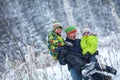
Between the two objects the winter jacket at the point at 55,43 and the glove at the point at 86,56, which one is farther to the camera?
the winter jacket at the point at 55,43

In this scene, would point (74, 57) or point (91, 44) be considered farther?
point (74, 57)

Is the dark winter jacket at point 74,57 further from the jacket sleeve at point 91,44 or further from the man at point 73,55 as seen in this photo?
the jacket sleeve at point 91,44

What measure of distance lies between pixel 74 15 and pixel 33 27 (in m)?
1.71

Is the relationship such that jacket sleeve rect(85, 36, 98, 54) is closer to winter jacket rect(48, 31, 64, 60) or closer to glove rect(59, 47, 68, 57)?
glove rect(59, 47, 68, 57)

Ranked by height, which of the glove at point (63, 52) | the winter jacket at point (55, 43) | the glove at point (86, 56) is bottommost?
the glove at point (86, 56)

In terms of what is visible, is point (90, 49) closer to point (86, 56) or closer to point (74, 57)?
point (86, 56)

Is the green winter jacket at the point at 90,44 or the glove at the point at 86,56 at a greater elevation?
the green winter jacket at the point at 90,44

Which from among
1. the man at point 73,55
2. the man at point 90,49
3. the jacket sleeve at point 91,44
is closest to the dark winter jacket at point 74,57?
the man at point 73,55

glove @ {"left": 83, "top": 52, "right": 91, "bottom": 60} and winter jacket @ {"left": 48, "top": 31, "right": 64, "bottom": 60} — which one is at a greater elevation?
winter jacket @ {"left": 48, "top": 31, "right": 64, "bottom": 60}

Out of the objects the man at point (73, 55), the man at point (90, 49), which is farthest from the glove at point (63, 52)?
the man at point (90, 49)

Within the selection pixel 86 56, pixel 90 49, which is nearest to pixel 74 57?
pixel 86 56

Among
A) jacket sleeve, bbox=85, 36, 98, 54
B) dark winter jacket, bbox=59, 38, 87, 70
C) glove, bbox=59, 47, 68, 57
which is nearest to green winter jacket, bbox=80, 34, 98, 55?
jacket sleeve, bbox=85, 36, 98, 54

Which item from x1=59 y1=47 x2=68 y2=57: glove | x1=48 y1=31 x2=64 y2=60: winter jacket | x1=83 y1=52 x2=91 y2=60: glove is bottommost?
x1=83 y1=52 x2=91 y2=60: glove

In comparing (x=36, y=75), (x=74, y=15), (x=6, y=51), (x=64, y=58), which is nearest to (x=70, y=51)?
(x=64, y=58)
